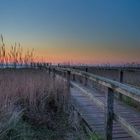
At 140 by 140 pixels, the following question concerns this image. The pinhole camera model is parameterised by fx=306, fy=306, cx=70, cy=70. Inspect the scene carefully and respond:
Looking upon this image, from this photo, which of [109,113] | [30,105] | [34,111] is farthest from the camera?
[30,105]

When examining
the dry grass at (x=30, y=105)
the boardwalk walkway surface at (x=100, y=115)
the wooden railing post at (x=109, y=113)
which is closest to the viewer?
the wooden railing post at (x=109, y=113)

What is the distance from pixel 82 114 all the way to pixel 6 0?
380 inches

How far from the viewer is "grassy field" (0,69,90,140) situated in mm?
5660

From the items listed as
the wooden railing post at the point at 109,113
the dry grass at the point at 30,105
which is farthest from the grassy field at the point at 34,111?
the wooden railing post at the point at 109,113

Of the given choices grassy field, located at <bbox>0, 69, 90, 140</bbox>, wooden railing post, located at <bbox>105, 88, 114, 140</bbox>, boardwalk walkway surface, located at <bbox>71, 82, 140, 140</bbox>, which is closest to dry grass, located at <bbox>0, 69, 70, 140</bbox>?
grassy field, located at <bbox>0, 69, 90, 140</bbox>

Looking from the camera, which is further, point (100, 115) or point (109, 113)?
point (100, 115)

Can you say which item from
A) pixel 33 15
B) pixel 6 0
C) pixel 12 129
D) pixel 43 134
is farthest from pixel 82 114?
pixel 33 15

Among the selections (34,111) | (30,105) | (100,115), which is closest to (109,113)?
(100,115)

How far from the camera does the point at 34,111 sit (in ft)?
23.4

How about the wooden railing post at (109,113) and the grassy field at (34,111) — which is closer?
the wooden railing post at (109,113)

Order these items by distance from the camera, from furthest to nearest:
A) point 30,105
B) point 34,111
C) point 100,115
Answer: point 30,105 → point 34,111 → point 100,115

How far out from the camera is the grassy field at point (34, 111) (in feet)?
18.6

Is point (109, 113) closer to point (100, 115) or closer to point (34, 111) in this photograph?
point (100, 115)

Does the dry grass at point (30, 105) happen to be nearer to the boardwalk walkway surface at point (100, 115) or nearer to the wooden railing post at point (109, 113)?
the boardwalk walkway surface at point (100, 115)
